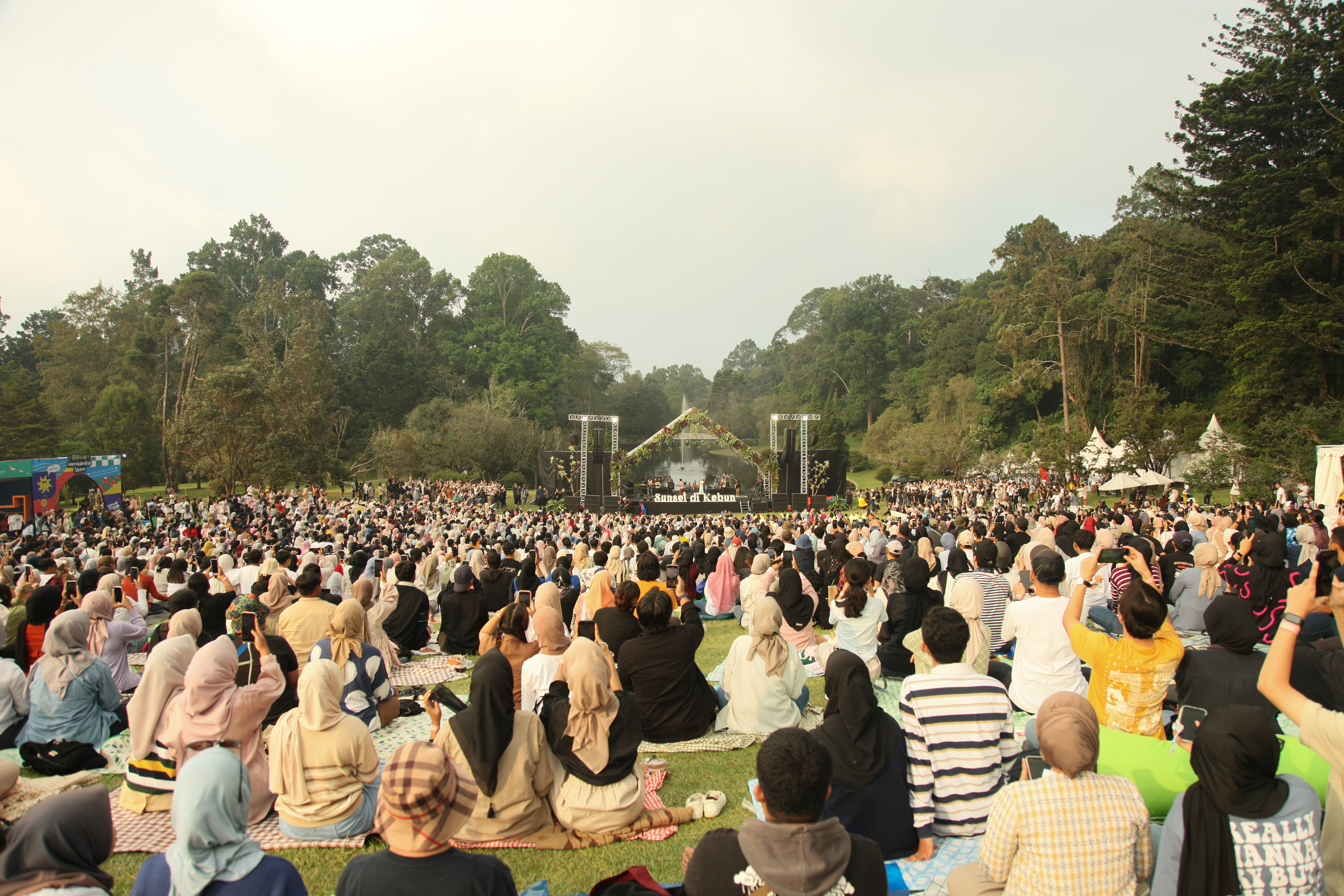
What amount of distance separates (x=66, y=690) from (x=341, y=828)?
235cm

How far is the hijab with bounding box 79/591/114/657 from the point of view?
538cm

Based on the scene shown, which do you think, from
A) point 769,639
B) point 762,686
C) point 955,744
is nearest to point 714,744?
point 762,686

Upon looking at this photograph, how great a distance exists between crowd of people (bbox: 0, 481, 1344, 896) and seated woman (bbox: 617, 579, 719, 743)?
0.02 meters

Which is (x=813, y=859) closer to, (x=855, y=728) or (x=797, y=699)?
(x=855, y=728)

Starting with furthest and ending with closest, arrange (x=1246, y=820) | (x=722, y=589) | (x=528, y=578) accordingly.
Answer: (x=722, y=589) < (x=528, y=578) < (x=1246, y=820)

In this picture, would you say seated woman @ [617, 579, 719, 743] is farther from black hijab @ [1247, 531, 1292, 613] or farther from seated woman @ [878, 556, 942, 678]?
black hijab @ [1247, 531, 1292, 613]

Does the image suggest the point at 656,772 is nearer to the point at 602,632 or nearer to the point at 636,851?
the point at 636,851

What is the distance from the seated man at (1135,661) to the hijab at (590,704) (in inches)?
88.1

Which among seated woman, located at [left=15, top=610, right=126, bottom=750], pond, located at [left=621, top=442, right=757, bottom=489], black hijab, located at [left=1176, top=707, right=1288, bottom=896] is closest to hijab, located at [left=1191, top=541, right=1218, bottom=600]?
black hijab, located at [left=1176, top=707, right=1288, bottom=896]

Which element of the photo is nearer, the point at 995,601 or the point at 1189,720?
the point at 1189,720

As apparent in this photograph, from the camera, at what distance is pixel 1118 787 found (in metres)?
2.12

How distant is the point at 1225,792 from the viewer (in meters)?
2.04

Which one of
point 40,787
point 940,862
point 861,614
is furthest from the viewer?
point 861,614

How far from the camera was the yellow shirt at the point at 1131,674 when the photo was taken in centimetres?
345
